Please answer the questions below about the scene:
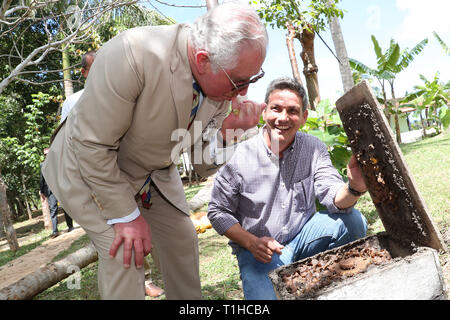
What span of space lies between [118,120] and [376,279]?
48.2 inches

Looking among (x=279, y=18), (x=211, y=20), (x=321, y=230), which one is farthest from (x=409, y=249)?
(x=279, y=18)

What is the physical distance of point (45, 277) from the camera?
3.92 metres

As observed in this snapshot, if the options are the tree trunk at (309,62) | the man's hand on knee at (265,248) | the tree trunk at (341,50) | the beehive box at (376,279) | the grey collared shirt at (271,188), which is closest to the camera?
the beehive box at (376,279)

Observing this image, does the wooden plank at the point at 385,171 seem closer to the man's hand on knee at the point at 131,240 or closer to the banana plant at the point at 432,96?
the man's hand on knee at the point at 131,240

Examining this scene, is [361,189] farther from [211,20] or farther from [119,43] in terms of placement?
[119,43]

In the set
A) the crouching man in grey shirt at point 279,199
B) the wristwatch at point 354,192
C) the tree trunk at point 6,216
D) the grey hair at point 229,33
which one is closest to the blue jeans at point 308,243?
the crouching man in grey shirt at point 279,199

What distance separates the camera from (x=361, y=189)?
6.60 ft

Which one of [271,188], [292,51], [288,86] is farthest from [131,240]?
[292,51]

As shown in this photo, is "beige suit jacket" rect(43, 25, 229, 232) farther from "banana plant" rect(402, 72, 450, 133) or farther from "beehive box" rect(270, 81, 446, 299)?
"banana plant" rect(402, 72, 450, 133)

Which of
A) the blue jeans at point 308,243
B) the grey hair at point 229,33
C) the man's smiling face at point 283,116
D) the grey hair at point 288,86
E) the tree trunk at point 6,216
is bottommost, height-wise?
the tree trunk at point 6,216

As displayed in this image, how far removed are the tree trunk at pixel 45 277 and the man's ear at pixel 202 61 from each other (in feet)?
10.1

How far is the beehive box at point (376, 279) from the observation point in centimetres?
147

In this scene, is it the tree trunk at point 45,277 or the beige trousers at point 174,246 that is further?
the tree trunk at point 45,277
